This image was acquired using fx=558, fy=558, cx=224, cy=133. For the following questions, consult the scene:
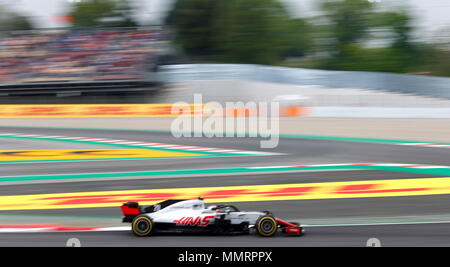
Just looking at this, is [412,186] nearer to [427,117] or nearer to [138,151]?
[138,151]

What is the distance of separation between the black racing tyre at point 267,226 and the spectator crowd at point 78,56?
64.3 ft

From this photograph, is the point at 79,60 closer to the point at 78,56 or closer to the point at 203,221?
the point at 78,56

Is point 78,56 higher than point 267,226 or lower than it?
higher

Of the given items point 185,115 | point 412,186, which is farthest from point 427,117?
point 412,186

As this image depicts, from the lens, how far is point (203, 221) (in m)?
6.67

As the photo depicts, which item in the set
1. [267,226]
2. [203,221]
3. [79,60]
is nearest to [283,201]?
[267,226]

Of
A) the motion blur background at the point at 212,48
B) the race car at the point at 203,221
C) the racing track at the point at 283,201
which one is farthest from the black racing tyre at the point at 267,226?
the motion blur background at the point at 212,48

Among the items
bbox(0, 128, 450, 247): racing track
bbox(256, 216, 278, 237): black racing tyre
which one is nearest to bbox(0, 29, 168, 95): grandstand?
bbox(0, 128, 450, 247): racing track

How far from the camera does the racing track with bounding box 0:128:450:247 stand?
22.2 ft

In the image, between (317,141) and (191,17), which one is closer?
(317,141)

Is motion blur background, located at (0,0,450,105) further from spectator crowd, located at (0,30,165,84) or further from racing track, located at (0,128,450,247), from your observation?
racing track, located at (0,128,450,247)

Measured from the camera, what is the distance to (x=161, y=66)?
25.9 meters

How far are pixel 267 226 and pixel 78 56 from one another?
75.7 ft
